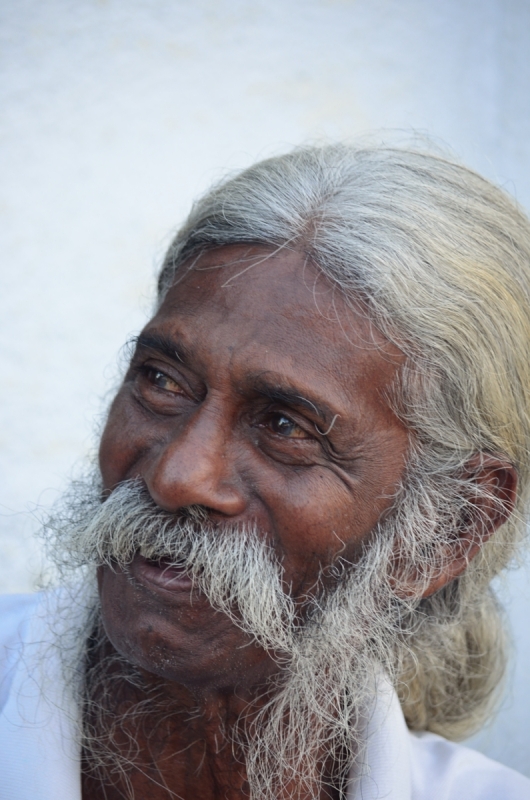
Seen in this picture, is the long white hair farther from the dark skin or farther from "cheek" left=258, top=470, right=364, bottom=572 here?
"cheek" left=258, top=470, right=364, bottom=572

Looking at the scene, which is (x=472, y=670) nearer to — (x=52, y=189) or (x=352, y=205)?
(x=352, y=205)

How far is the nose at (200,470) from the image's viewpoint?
192cm

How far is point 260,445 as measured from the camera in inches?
81.5

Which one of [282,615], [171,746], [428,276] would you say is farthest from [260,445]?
[171,746]

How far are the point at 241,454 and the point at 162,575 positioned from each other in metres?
0.35

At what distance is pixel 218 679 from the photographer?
202 cm

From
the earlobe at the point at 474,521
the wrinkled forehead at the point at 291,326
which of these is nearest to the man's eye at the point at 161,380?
the wrinkled forehead at the point at 291,326

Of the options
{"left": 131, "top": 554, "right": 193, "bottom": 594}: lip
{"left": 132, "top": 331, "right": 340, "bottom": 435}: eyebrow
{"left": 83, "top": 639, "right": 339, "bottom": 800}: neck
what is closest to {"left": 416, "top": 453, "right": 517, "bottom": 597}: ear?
{"left": 132, "top": 331, "right": 340, "bottom": 435}: eyebrow

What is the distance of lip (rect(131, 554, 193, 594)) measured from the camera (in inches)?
78.5

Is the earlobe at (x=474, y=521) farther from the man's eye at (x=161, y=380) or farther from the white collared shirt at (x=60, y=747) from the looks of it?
the man's eye at (x=161, y=380)

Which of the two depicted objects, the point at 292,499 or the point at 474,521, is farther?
the point at 474,521

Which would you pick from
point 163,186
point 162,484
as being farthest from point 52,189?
point 162,484

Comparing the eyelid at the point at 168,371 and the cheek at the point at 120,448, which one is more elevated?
the eyelid at the point at 168,371

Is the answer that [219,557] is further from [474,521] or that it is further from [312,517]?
[474,521]
